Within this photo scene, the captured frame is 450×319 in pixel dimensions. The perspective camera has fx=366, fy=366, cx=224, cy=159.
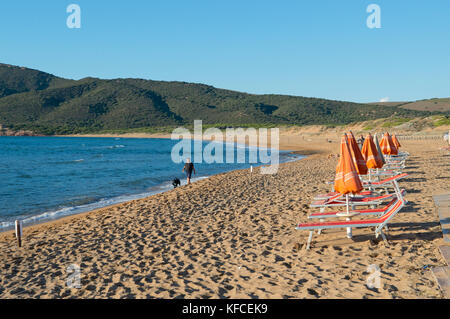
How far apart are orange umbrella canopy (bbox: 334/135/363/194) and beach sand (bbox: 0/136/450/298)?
87 cm

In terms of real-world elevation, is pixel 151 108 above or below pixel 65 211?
above

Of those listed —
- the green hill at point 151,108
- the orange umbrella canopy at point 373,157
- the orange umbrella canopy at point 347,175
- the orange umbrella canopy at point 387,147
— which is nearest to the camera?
the orange umbrella canopy at point 347,175

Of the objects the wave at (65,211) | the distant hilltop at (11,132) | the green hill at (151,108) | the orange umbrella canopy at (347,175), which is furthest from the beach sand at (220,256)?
the distant hilltop at (11,132)

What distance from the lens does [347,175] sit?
6.09 metres

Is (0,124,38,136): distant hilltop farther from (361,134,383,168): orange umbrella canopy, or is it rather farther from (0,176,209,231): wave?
(361,134,383,168): orange umbrella canopy

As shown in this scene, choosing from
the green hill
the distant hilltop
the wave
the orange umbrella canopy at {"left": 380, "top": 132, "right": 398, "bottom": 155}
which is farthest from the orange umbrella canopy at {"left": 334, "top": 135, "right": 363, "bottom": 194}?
the distant hilltop

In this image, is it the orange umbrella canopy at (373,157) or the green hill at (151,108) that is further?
the green hill at (151,108)

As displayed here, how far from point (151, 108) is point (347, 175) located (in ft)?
369

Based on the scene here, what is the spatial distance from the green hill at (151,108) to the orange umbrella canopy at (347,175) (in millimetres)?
87116

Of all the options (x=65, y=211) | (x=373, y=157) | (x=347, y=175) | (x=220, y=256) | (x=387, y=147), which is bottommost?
(x=65, y=211)

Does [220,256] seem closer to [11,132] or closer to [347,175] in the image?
[347,175]

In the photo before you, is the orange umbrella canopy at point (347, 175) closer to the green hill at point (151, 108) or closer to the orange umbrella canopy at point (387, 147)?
the orange umbrella canopy at point (387, 147)

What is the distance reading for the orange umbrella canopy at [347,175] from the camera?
19.8 feet

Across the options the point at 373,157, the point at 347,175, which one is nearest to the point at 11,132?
the point at 373,157
